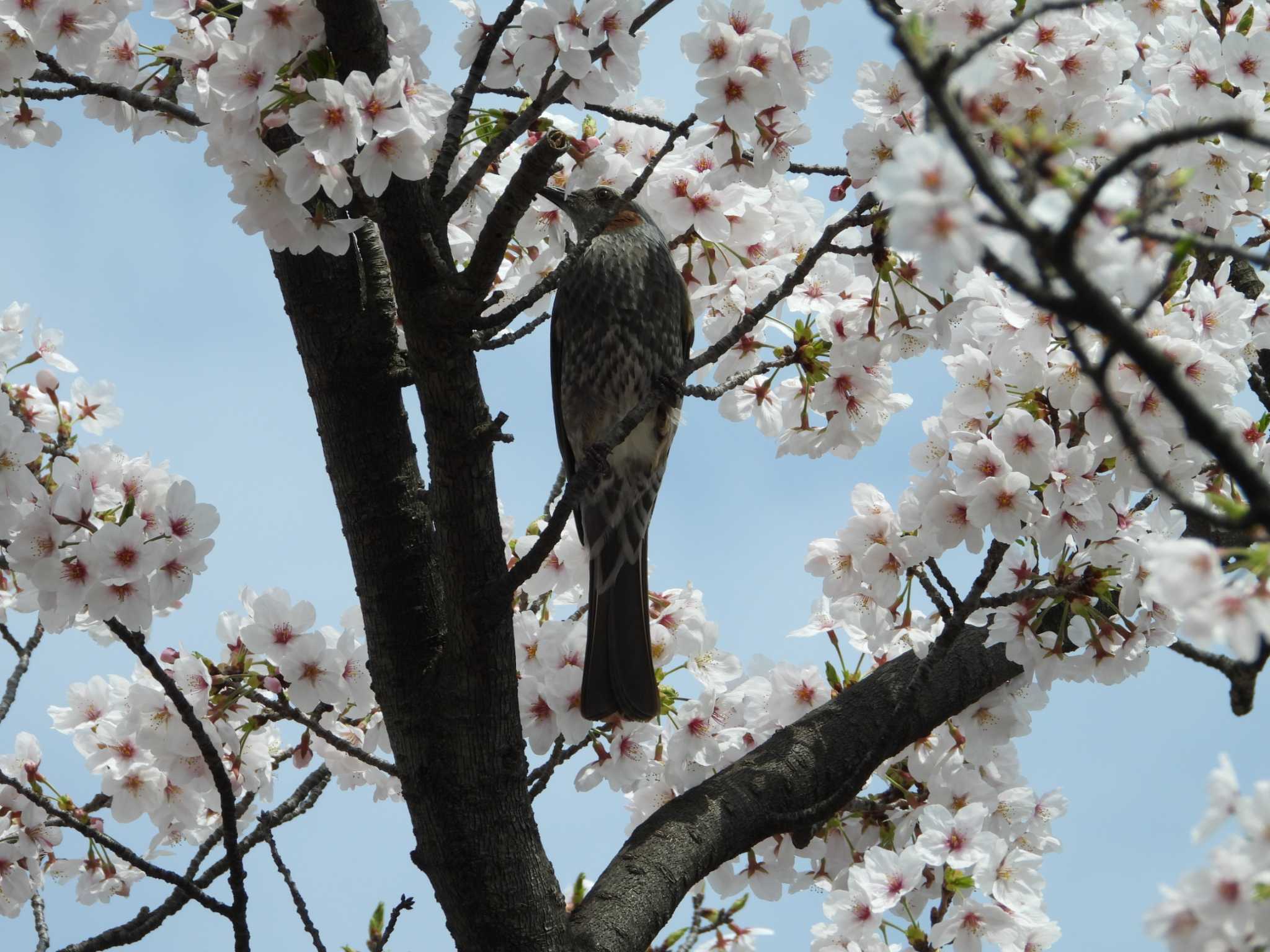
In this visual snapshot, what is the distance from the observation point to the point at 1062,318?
0.86 meters

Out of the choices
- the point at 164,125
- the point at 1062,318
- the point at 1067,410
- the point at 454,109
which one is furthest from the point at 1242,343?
the point at 164,125

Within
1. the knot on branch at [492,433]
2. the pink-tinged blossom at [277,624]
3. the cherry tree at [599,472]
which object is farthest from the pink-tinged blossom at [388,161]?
the pink-tinged blossom at [277,624]

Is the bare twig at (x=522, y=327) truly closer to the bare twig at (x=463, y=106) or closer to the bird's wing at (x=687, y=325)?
the bare twig at (x=463, y=106)

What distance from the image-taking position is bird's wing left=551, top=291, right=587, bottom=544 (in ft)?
13.5

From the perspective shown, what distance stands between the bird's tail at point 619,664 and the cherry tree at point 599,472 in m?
0.07

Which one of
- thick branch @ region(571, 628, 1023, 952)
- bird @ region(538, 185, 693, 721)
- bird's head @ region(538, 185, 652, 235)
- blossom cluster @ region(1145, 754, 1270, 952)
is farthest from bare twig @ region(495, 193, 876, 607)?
blossom cluster @ region(1145, 754, 1270, 952)

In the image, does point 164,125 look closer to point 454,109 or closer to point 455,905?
point 454,109

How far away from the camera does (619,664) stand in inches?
118

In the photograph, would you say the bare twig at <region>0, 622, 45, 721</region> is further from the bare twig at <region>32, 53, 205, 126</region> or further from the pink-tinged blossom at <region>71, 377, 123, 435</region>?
the bare twig at <region>32, 53, 205, 126</region>

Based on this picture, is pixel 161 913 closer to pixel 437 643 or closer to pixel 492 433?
pixel 437 643

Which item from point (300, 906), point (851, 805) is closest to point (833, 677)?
point (851, 805)

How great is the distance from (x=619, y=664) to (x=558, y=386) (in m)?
1.42

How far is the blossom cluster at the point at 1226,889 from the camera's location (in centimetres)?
96

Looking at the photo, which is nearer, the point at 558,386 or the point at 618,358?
the point at 618,358
